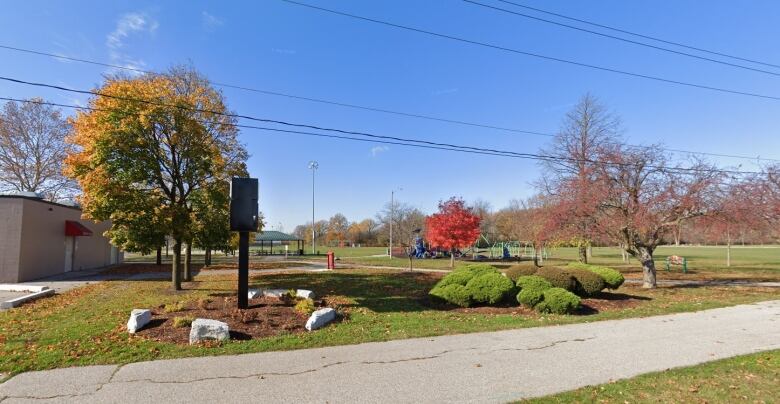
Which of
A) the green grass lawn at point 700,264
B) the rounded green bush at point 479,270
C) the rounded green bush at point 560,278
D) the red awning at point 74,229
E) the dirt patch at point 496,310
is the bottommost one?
the green grass lawn at point 700,264

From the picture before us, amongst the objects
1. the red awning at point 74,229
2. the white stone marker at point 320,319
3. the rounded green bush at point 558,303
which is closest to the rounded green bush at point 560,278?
the rounded green bush at point 558,303

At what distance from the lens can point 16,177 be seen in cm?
3381

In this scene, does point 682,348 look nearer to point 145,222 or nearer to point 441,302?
point 441,302

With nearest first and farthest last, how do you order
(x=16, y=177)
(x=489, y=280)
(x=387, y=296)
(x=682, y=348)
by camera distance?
1. (x=682, y=348)
2. (x=489, y=280)
3. (x=387, y=296)
4. (x=16, y=177)

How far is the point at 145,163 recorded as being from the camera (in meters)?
13.9

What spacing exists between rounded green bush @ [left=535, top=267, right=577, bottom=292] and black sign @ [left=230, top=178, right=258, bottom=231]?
8.41 metres

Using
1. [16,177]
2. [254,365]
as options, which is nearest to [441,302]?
[254,365]

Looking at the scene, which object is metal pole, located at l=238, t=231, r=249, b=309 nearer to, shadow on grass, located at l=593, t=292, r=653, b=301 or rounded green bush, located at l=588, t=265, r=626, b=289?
shadow on grass, located at l=593, t=292, r=653, b=301

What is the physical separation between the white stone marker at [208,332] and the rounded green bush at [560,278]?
8.98 m

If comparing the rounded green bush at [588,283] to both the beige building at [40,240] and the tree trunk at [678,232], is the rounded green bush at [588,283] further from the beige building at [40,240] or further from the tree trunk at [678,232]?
the beige building at [40,240]

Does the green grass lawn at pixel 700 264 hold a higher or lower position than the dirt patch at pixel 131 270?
lower

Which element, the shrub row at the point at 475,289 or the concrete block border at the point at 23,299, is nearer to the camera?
the shrub row at the point at 475,289

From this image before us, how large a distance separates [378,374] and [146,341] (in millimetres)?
4323

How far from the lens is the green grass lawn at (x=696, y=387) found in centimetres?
480
